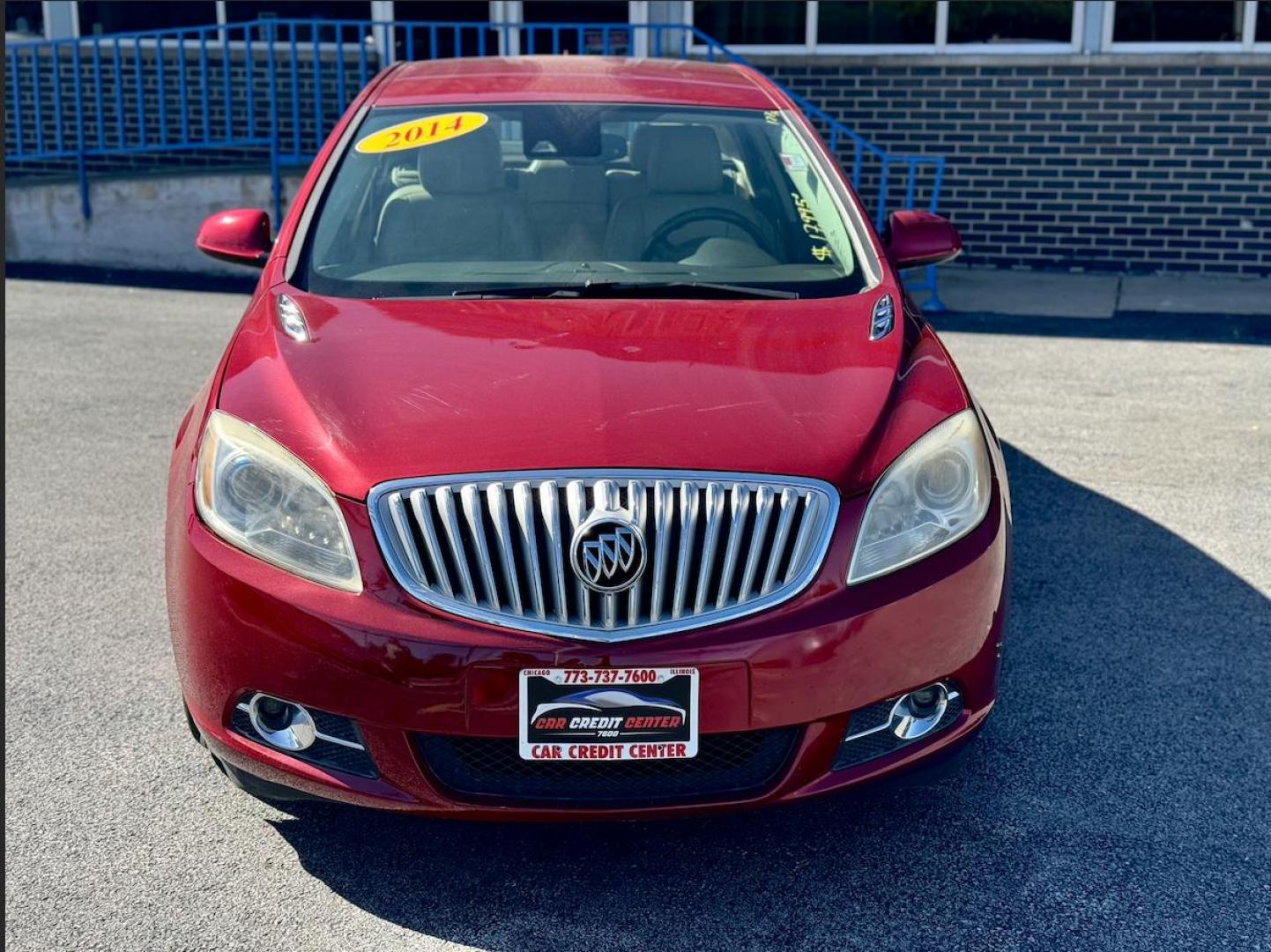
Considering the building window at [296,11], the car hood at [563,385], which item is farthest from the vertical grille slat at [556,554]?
the building window at [296,11]

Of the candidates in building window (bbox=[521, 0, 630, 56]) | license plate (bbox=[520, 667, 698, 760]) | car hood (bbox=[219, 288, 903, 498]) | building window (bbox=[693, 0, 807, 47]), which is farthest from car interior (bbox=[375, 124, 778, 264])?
building window (bbox=[693, 0, 807, 47])

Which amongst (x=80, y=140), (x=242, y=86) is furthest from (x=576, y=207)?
(x=242, y=86)

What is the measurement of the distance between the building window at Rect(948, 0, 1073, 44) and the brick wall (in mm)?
274

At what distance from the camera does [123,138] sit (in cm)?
1141

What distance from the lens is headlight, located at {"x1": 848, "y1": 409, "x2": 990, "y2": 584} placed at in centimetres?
285

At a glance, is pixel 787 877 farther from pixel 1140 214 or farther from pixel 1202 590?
pixel 1140 214

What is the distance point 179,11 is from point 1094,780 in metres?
11.6

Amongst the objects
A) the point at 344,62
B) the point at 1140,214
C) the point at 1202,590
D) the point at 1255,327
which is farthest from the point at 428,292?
the point at 344,62

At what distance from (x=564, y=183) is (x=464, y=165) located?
30 cm

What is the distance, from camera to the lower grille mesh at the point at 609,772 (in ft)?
9.14

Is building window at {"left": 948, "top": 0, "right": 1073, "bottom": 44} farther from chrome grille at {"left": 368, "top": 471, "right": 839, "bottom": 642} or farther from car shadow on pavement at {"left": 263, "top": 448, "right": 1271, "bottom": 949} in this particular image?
chrome grille at {"left": 368, "top": 471, "right": 839, "bottom": 642}

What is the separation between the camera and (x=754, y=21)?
37.6ft

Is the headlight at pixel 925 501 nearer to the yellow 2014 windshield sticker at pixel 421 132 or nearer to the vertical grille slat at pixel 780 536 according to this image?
the vertical grille slat at pixel 780 536

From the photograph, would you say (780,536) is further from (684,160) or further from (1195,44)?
(1195,44)
